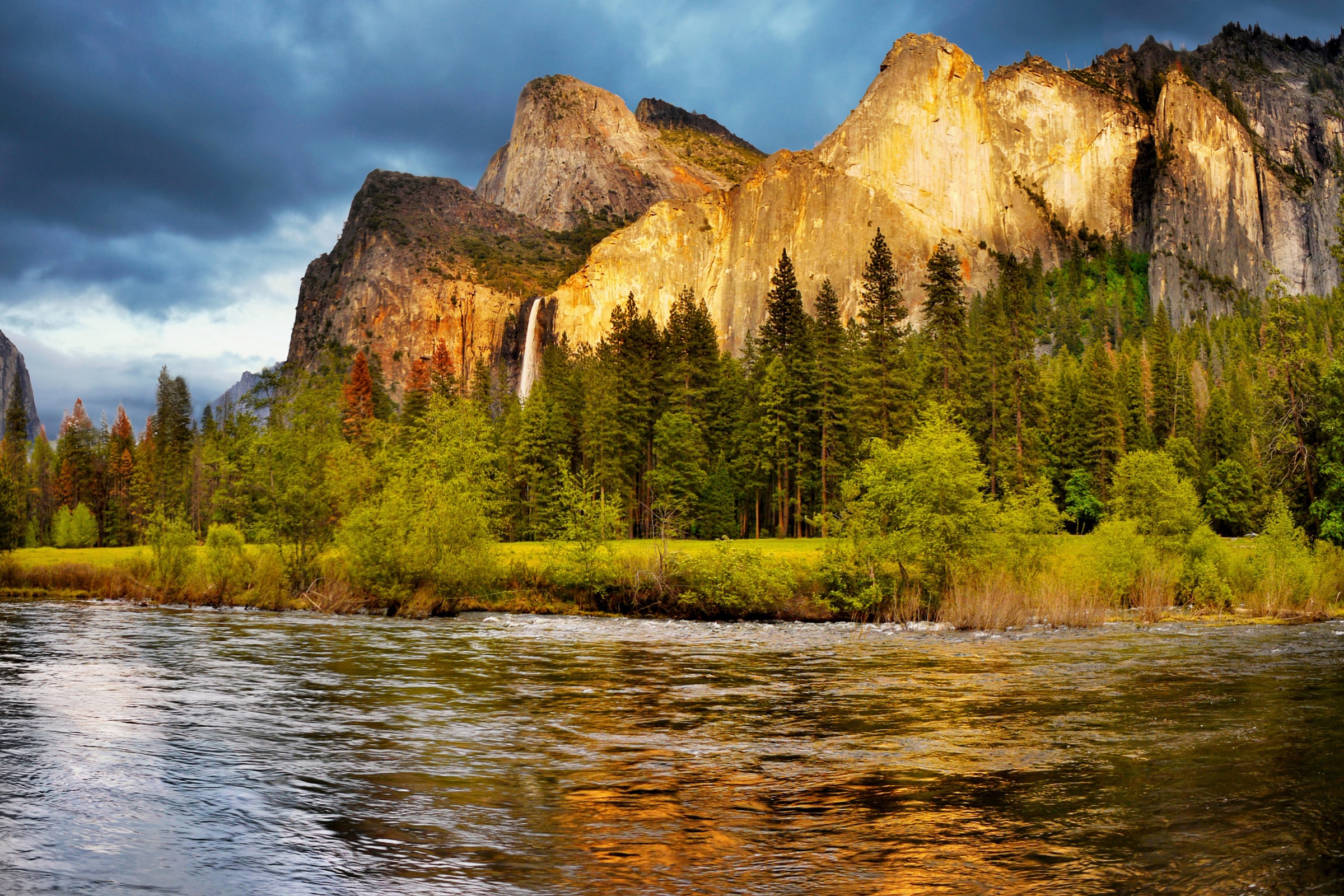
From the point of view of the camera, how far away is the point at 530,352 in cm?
19362

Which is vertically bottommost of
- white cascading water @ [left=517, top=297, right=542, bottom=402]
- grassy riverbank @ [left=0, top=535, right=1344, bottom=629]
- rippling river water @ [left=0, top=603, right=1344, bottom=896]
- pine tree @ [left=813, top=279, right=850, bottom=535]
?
rippling river water @ [left=0, top=603, right=1344, bottom=896]

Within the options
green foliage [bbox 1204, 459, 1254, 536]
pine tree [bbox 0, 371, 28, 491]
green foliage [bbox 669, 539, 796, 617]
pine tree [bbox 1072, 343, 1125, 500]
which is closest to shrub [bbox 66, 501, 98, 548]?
pine tree [bbox 0, 371, 28, 491]

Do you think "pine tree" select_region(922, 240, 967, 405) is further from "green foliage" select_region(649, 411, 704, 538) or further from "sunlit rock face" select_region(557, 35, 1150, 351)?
"sunlit rock face" select_region(557, 35, 1150, 351)

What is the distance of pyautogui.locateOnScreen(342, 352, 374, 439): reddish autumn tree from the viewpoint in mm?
95250

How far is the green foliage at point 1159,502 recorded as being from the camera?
1533 inches

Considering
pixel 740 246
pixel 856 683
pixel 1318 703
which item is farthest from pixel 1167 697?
pixel 740 246

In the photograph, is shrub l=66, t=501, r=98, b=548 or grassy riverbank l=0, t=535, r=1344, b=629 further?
shrub l=66, t=501, r=98, b=548

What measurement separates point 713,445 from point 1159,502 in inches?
1553

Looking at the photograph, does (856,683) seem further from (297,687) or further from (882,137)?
(882,137)

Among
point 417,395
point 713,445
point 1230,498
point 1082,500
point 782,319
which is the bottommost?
point 1082,500

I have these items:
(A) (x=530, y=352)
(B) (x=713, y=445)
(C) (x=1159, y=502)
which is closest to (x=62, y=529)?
(B) (x=713, y=445)

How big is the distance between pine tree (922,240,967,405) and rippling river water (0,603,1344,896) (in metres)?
38.7

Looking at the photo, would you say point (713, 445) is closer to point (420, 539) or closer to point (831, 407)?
point (831, 407)

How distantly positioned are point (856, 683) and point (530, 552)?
2964 centimetres
